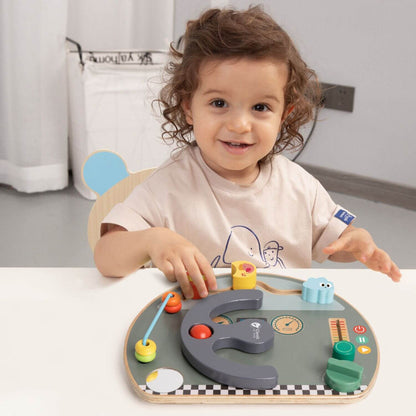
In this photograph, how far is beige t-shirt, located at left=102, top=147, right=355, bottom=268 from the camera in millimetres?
900

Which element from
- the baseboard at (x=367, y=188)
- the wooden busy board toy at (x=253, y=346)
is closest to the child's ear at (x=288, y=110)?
the wooden busy board toy at (x=253, y=346)

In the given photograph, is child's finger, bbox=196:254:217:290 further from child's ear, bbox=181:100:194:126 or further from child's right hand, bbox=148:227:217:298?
child's ear, bbox=181:100:194:126

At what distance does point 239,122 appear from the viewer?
80cm

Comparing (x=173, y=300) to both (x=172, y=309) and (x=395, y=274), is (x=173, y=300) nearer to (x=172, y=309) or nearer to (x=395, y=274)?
(x=172, y=309)

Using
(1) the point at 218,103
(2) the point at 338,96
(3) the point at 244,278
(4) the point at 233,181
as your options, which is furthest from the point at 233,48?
(2) the point at 338,96

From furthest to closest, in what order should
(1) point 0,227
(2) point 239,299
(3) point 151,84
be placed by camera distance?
(3) point 151,84, (1) point 0,227, (2) point 239,299

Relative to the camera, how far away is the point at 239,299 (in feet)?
2.09

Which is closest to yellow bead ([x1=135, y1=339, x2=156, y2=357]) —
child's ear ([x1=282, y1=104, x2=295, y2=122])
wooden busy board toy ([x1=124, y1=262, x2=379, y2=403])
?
wooden busy board toy ([x1=124, y1=262, x2=379, y2=403])

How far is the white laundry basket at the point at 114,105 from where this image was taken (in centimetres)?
219

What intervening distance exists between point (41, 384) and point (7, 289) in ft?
0.64

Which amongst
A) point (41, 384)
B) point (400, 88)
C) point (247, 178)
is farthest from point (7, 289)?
point (400, 88)

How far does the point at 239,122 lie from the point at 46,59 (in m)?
1.61

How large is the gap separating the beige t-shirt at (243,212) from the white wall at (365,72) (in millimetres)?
1426

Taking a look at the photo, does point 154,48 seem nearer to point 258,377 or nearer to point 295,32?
point 295,32
